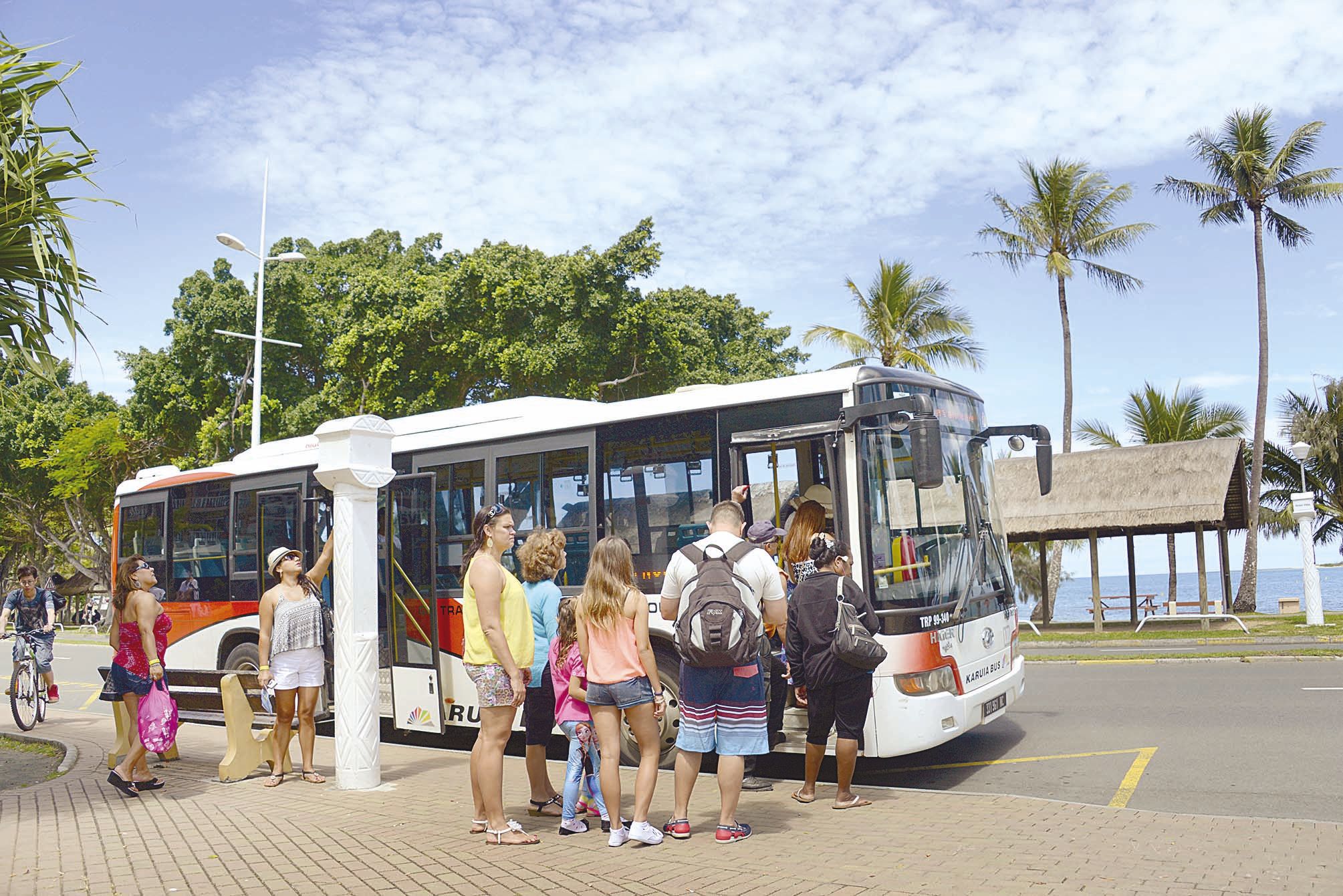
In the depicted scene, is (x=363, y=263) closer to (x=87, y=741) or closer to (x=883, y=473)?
(x=87, y=741)

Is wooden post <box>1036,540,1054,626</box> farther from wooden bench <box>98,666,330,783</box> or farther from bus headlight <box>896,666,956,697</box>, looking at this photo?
wooden bench <box>98,666,330,783</box>

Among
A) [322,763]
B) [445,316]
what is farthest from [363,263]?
[322,763]

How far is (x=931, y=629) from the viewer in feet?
25.7

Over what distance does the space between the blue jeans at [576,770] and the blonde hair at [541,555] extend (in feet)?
3.09

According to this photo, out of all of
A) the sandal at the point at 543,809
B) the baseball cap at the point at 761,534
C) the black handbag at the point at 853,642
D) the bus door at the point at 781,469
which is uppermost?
the bus door at the point at 781,469

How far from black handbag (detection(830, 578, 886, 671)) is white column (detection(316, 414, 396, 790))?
12.6 feet

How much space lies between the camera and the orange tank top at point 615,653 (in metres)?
6.44

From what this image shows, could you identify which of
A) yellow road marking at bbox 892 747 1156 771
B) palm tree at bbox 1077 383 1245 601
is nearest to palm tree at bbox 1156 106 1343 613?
palm tree at bbox 1077 383 1245 601

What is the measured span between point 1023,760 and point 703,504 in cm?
333

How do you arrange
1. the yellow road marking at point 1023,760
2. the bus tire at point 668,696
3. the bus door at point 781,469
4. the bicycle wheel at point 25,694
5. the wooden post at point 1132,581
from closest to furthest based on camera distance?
the bus door at point 781,469 < the bus tire at point 668,696 < the yellow road marking at point 1023,760 < the bicycle wheel at point 25,694 < the wooden post at point 1132,581

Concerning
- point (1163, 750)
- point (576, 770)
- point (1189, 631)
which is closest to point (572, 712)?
point (576, 770)

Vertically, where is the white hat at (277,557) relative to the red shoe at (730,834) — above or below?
above

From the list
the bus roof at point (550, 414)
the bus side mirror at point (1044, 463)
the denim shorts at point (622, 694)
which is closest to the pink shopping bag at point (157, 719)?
the bus roof at point (550, 414)

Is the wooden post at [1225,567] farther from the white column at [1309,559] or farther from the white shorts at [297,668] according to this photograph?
the white shorts at [297,668]
